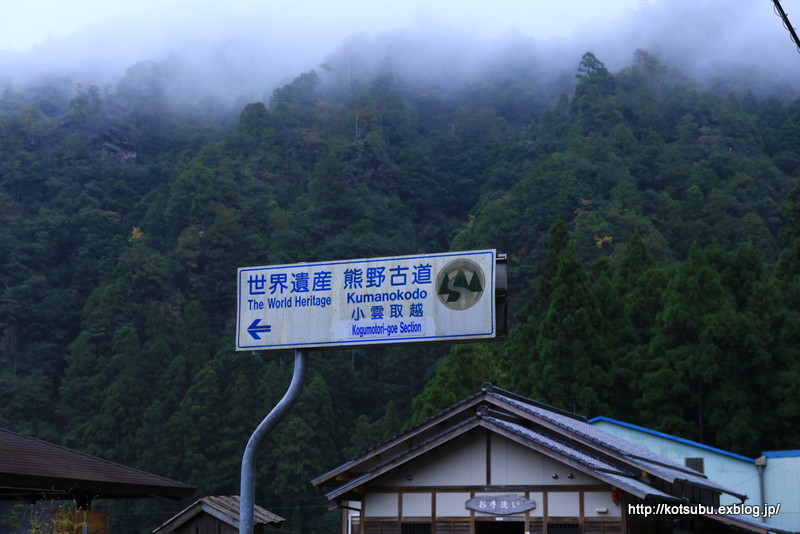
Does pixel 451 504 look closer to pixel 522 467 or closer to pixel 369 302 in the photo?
pixel 522 467

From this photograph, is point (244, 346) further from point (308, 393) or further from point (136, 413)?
point (136, 413)

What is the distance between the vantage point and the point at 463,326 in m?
12.8

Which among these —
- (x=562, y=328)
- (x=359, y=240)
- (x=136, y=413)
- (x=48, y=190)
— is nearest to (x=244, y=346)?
(x=562, y=328)

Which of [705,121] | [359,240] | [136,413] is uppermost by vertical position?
[705,121]

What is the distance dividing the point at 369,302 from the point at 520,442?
5093mm

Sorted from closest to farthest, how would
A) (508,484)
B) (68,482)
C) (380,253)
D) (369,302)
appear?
(369,302), (68,482), (508,484), (380,253)

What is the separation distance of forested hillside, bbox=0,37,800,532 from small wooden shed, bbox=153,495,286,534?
68.6ft

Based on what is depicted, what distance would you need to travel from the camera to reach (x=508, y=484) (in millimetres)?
17453

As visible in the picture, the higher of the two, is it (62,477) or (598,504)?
(62,477)

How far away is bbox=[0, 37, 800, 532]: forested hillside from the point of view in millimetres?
41469

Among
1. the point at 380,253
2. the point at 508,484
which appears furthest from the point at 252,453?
the point at 380,253

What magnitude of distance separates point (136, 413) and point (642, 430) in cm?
4321

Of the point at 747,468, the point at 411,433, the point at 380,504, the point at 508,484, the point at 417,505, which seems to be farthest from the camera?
the point at 747,468

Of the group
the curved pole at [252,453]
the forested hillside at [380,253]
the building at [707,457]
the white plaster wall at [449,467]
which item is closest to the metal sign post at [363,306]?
the curved pole at [252,453]
